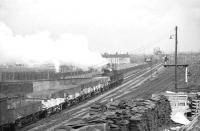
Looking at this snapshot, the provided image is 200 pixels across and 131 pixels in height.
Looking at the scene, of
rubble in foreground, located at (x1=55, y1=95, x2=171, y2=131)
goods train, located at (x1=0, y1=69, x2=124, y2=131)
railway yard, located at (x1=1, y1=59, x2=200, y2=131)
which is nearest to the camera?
rubble in foreground, located at (x1=55, y1=95, x2=171, y2=131)

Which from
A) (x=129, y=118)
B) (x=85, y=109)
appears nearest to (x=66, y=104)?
(x=85, y=109)

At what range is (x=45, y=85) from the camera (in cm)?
3722

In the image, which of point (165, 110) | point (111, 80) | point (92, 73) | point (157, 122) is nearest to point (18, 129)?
point (157, 122)

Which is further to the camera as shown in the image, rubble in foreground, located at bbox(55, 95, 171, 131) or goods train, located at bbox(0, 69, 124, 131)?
goods train, located at bbox(0, 69, 124, 131)

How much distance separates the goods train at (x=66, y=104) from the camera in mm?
19300

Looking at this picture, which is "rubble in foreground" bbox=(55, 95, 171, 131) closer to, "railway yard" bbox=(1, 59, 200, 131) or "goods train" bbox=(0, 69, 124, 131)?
"railway yard" bbox=(1, 59, 200, 131)

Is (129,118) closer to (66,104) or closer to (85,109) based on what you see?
(85,109)

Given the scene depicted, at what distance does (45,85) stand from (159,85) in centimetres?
1837

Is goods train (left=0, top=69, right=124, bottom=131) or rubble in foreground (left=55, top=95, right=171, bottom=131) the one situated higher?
rubble in foreground (left=55, top=95, right=171, bottom=131)

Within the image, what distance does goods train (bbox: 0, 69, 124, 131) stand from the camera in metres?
19.3

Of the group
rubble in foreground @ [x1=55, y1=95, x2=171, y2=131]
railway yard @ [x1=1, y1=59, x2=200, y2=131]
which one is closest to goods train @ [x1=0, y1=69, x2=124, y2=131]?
railway yard @ [x1=1, y1=59, x2=200, y2=131]

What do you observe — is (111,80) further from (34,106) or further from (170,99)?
(34,106)

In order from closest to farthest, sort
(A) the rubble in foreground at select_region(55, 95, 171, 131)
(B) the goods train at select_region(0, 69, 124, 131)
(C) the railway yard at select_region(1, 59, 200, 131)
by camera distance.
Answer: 1. (A) the rubble in foreground at select_region(55, 95, 171, 131)
2. (C) the railway yard at select_region(1, 59, 200, 131)
3. (B) the goods train at select_region(0, 69, 124, 131)

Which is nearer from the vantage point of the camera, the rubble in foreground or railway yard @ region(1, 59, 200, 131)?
the rubble in foreground
